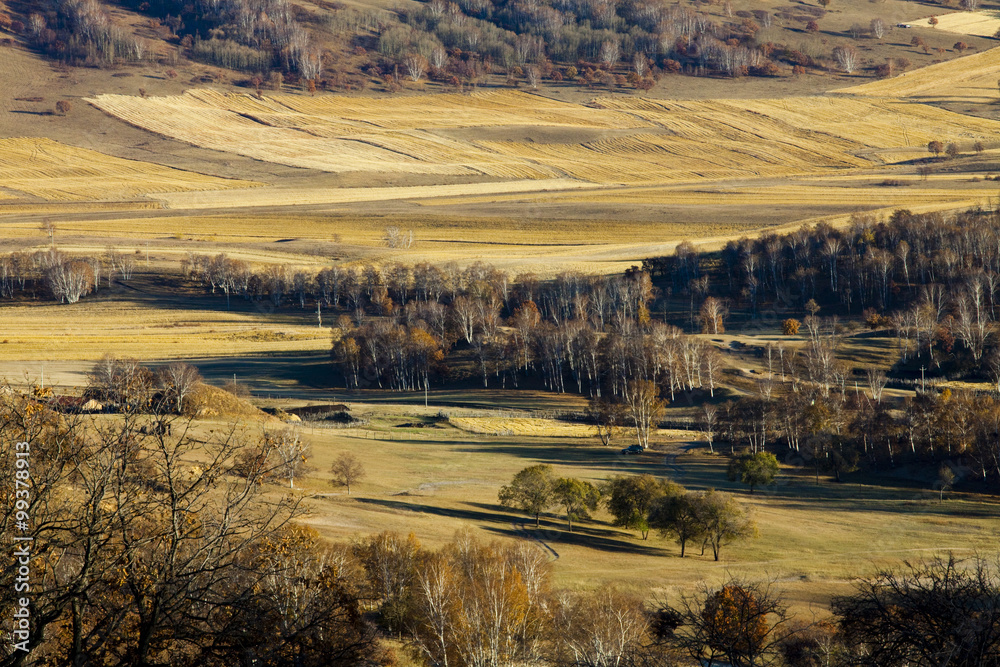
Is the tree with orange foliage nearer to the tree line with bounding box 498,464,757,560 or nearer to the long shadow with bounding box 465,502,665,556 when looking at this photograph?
the tree line with bounding box 498,464,757,560

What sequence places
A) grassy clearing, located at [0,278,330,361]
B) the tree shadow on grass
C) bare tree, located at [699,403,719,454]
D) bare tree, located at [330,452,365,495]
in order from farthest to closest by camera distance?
grassy clearing, located at [0,278,330,361] < bare tree, located at [699,403,719,454] < the tree shadow on grass < bare tree, located at [330,452,365,495]

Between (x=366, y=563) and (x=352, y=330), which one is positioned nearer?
(x=366, y=563)

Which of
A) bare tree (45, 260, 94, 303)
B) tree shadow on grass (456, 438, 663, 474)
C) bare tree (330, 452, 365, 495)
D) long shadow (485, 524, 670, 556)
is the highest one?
bare tree (45, 260, 94, 303)

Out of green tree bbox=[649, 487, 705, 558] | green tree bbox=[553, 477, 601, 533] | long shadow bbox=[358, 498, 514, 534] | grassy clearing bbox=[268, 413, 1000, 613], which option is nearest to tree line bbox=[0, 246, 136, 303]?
grassy clearing bbox=[268, 413, 1000, 613]

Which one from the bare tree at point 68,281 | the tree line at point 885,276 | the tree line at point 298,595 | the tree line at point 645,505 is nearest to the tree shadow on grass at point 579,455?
the tree line at point 645,505

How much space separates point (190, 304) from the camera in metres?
140

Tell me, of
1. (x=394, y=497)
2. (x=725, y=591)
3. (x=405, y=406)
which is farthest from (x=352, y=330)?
(x=725, y=591)

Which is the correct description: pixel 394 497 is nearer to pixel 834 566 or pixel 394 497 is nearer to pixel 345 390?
pixel 834 566

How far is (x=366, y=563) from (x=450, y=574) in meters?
4.71

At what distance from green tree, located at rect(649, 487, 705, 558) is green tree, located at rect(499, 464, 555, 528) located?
21.8 ft

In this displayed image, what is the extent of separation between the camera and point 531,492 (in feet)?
190

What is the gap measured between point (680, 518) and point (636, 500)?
422cm

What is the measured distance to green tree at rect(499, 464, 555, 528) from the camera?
57109 mm

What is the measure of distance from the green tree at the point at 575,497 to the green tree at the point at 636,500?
4.02 feet
